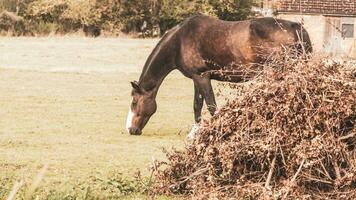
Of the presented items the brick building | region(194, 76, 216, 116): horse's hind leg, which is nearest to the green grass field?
region(194, 76, 216, 116): horse's hind leg

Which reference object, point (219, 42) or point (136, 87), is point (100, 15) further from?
point (219, 42)

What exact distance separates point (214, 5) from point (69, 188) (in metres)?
46.4

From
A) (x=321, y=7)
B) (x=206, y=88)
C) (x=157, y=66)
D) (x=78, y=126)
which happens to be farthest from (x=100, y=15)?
(x=206, y=88)

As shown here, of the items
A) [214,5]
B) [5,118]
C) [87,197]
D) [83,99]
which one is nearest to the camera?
[87,197]

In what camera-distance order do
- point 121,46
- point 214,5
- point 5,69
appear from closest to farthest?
point 5,69 → point 121,46 → point 214,5

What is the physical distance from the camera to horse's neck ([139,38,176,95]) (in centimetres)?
1482

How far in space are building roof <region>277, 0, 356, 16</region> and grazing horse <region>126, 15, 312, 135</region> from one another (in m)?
34.8

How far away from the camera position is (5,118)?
685 inches

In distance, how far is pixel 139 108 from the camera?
589 inches

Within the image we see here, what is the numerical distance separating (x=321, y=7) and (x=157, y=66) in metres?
36.6

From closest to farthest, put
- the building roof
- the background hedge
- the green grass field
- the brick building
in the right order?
the green grass field
the brick building
the building roof
the background hedge

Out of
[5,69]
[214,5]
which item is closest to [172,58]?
[5,69]

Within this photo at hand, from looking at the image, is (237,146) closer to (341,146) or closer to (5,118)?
(341,146)

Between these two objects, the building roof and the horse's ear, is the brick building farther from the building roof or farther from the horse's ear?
the horse's ear
